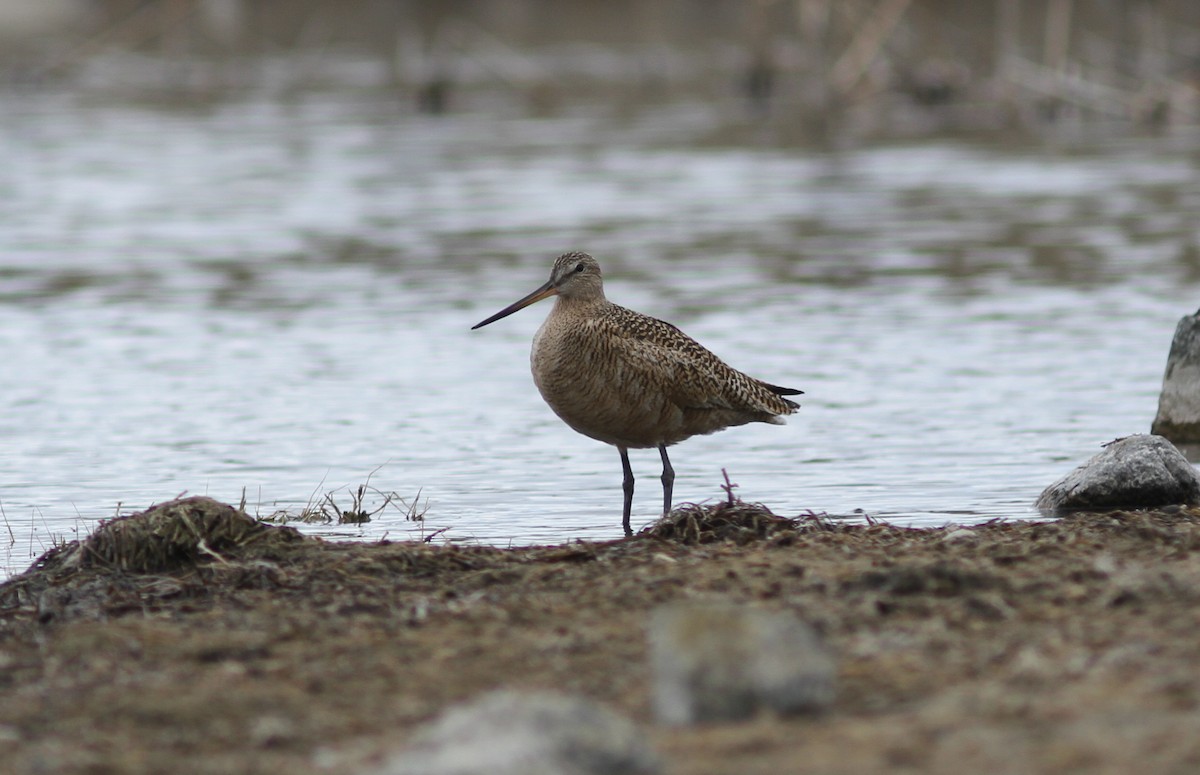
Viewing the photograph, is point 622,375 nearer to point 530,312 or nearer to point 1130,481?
point 1130,481

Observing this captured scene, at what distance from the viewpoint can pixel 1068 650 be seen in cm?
571

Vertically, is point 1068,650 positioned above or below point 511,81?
below

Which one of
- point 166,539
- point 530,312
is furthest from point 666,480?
point 530,312

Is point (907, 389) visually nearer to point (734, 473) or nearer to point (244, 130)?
point (734, 473)

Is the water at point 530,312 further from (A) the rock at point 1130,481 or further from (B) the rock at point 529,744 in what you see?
(B) the rock at point 529,744

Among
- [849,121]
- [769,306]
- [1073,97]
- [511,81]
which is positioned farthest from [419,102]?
[769,306]

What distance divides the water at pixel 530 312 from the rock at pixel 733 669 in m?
3.81

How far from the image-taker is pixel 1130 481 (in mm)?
9141

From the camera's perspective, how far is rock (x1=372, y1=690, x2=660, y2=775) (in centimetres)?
446

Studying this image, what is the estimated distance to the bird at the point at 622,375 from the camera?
9.12 metres

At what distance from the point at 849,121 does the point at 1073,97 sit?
4201mm

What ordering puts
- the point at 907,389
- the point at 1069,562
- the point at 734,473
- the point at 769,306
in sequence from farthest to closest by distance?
the point at 769,306, the point at 907,389, the point at 734,473, the point at 1069,562

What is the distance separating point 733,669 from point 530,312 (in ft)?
41.4

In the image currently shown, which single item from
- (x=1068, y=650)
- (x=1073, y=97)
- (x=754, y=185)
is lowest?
(x=1068, y=650)
